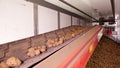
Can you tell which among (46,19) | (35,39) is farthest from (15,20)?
(46,19)

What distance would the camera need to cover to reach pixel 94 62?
71.3 inches

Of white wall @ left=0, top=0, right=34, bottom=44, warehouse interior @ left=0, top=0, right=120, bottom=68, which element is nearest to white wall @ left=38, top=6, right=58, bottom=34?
warehouse interior @ left=0, top=0, right=120, bottom=68

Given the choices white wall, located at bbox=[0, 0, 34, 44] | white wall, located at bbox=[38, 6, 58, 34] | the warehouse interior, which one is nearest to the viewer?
the warehouse interior

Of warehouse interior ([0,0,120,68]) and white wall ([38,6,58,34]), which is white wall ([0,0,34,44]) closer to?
warehouse interior ([0,0,120,68])

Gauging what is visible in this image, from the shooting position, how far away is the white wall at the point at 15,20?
5.42 ft

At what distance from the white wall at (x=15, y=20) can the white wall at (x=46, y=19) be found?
324 millimetres

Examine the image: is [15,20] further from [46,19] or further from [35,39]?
[46,19]

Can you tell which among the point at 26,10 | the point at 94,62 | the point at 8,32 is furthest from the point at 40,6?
the point at 94,62

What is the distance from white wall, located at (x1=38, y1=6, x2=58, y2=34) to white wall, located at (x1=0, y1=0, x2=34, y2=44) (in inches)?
12.7

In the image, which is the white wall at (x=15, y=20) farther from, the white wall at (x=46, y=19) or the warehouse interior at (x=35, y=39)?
the white wall at (x=46, y=19)

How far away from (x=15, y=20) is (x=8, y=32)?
22 cm

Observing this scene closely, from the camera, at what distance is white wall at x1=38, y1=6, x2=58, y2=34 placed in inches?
103

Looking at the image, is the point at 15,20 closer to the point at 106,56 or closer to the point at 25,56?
the point at 25,56

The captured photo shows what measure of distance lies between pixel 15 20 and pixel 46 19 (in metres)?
1.07
